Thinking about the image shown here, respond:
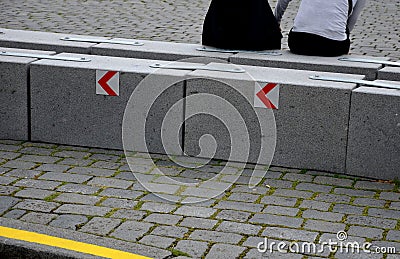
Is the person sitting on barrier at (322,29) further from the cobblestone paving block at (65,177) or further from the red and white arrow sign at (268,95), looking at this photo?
the cobblestone paving block at (65,177)

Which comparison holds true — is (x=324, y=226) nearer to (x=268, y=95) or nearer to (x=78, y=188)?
(x=268, y=95)

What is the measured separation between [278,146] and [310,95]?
1.62 feet

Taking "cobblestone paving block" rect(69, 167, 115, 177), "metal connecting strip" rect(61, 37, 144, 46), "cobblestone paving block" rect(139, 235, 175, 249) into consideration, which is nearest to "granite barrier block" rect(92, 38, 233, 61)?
"metal connecting strip" rect(61, 37, 144, 46)

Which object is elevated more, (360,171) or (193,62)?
(193,62)

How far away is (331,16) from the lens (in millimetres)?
8117

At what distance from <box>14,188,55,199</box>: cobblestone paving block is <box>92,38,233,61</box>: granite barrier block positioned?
239 cm

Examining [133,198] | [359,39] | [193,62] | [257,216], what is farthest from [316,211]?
[359,39]

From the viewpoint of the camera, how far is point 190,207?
5586 mm

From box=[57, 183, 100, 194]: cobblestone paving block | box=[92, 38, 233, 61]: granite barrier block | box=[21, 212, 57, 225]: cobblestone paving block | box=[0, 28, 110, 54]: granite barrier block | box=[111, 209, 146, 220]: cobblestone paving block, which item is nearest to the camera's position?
box=[21, 212, 57, 225]: cobblestone paving block

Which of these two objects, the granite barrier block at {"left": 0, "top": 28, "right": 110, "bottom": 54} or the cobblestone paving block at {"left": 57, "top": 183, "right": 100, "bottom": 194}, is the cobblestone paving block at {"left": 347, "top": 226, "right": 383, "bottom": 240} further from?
the granite barrier block at {"left": 0, "top": 28, "right": 110, "bottom": 54}

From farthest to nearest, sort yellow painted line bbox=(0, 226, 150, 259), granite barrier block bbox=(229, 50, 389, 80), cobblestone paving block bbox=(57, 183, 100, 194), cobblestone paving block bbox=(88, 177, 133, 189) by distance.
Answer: granite barrier block bbox=(229, 50, 389, 80), cobblestone paving block bbox=(88, 177, 133, 189), cobblestone paving block bbox=(57, 183, 100, 194), yellow painted line bbox=(0, 226, 150, 259)

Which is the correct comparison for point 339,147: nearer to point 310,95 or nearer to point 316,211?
point 310,95

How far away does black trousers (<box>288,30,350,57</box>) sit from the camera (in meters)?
7.95

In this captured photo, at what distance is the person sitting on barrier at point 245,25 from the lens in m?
7.96
